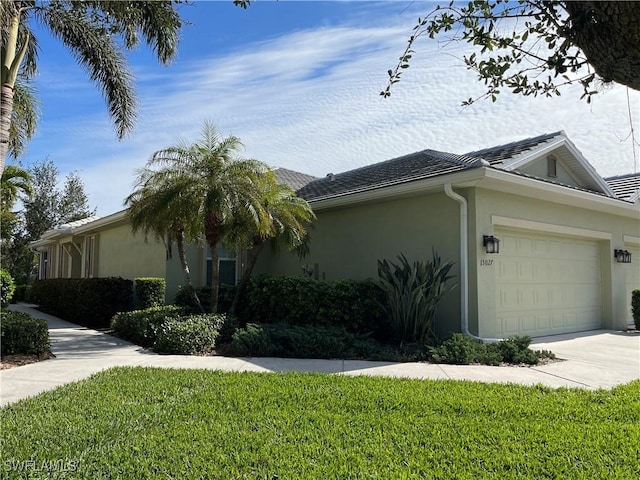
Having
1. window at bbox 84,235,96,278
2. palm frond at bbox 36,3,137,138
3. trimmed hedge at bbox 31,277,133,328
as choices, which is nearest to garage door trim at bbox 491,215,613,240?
palm frond at bbox 36,3,137,138

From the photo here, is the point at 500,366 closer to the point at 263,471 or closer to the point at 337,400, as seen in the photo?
the point at 337,400

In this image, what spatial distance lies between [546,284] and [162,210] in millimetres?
9137

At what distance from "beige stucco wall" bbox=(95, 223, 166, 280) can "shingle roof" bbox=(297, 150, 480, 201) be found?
503 cm

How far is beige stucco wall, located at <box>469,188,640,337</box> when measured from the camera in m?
9.55

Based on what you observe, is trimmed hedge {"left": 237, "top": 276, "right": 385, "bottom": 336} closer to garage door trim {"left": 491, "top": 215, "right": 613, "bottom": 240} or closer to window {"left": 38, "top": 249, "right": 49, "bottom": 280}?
garage door trim {"left": 491, "top": 215, "right": 613, "bottom": 240}

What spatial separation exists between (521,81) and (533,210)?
7958 millimetres

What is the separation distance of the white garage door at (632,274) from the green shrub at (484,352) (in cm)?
741

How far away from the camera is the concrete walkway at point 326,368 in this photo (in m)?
6.44

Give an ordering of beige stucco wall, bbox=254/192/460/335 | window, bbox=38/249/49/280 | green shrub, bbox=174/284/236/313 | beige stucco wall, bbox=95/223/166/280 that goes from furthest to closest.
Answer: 1. window, bbox=38/249/49/280
2. beige stucco wall, bbox=95/223/166/280
3. green shrub, bbox=174/284/236/313
4. beige stucco wall, bbox=254/192/460/335

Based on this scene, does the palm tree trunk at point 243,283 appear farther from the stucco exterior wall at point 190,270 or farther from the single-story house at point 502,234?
the stucco exterior wall at point 190,270

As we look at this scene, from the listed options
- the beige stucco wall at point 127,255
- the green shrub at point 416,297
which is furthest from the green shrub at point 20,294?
the green shrub at point 416,297

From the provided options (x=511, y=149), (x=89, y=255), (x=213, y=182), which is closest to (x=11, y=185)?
(x=89, y=255)

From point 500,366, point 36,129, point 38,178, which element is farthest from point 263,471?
point 38,178

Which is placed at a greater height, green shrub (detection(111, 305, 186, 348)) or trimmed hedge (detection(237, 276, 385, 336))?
trimmed hedge (detection(237, 276, 385, 336))
